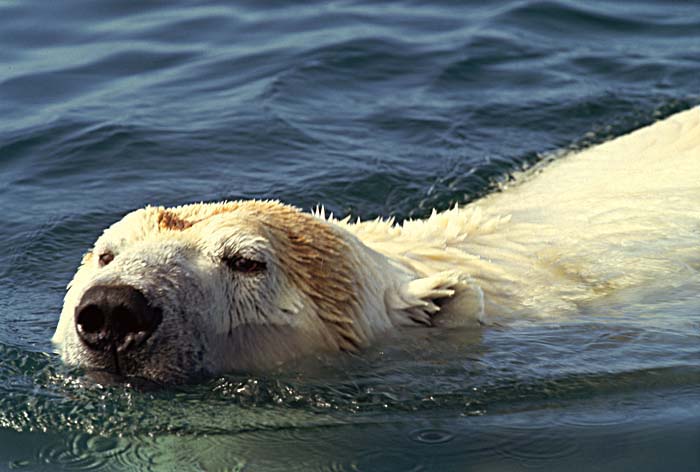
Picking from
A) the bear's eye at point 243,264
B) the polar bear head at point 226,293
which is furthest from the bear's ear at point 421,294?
the bear's eye at point 243,264

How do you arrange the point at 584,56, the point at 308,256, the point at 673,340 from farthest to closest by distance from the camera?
1. the point at 584,56
2. the point at 673,340
3. the point at 308,256

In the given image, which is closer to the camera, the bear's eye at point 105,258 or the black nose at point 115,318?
the black nose at point 115,318

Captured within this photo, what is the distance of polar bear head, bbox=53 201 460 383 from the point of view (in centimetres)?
493

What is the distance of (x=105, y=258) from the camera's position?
549cm

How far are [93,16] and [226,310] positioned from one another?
35.0 feet

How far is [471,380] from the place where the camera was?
5.63 m

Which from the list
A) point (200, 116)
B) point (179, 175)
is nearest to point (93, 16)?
point (200, 116)

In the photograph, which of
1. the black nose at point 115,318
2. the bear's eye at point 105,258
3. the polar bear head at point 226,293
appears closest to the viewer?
the black nose at point 115,318

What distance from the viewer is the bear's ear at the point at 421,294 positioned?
19.0ft

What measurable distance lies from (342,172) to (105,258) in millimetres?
4189

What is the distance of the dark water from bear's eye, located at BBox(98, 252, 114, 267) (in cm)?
54

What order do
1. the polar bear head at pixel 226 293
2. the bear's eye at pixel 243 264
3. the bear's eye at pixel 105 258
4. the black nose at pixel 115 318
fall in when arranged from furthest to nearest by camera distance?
the bear's eye at pixel 105 258, the bear's eye at pixel 243 264, the polar bear head at pixel 226 293, the black nose at pixel 115 318

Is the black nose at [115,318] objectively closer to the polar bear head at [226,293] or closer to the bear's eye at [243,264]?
the polar bear head at [226,293]

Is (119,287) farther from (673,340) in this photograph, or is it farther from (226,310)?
(673,340)
